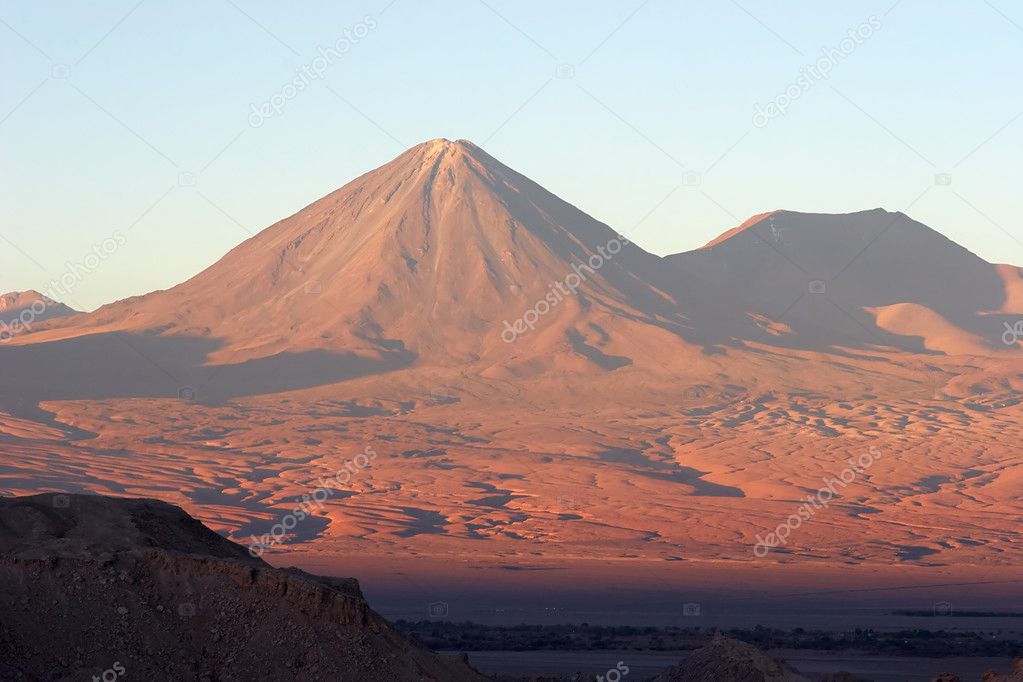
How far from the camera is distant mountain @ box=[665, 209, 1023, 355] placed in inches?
5546

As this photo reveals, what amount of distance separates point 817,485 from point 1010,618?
30593 millimetres

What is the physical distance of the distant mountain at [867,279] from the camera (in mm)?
140875

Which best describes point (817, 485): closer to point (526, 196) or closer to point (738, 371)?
point (738, 371)

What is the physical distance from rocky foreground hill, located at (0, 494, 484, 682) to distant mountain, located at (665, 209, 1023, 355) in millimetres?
119574

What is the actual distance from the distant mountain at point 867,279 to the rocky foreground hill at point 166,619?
120 meters

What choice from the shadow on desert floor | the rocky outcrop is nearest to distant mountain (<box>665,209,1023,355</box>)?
the shadow on desert floor

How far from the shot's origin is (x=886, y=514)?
66.8 m

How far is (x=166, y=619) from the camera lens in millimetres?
15086

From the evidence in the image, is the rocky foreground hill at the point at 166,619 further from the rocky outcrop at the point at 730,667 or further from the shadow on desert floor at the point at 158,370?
the shadow on desert floor at the point at 158,370
